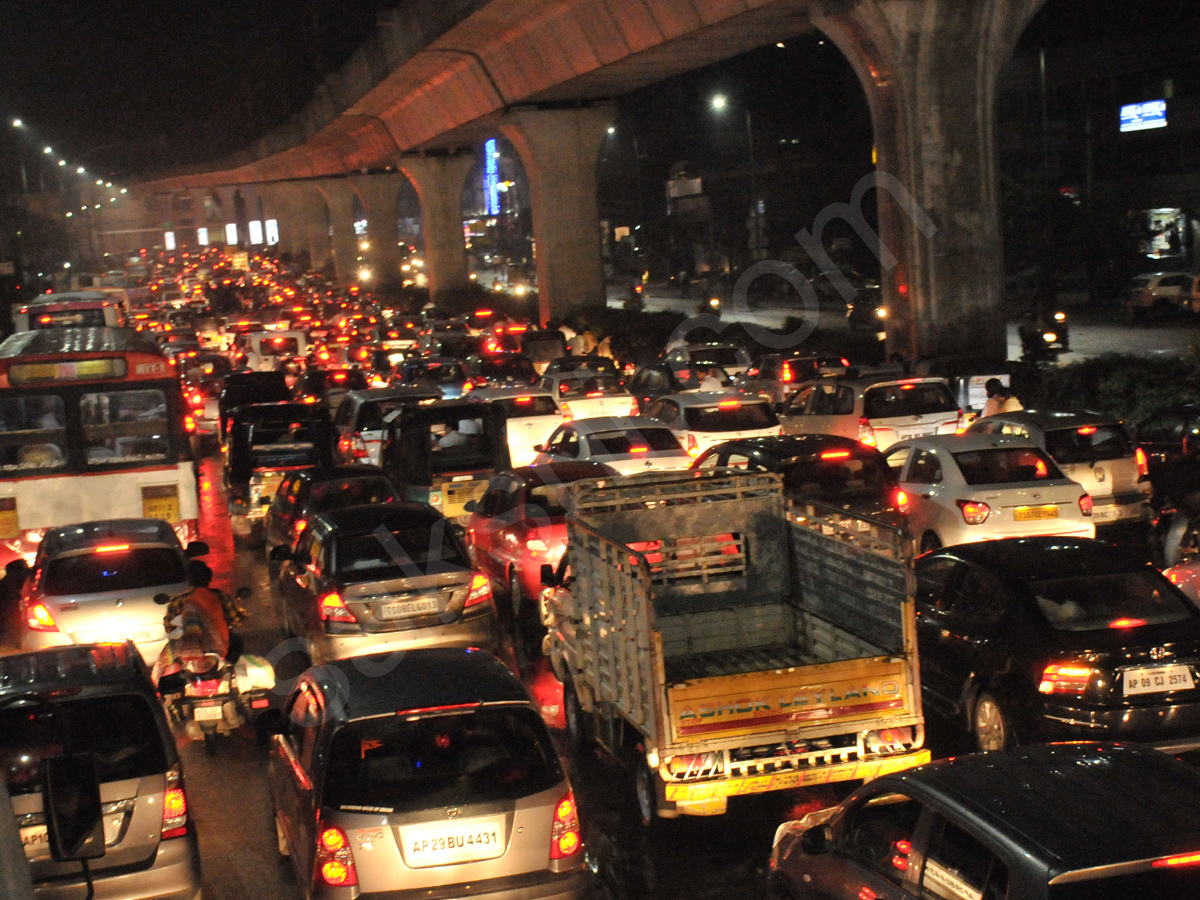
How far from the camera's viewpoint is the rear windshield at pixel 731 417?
20.6 m

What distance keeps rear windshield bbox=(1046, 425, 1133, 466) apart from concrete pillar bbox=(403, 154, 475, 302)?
183 feet

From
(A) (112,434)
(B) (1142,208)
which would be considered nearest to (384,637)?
(A) (112,434)

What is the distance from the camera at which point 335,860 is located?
6352mm

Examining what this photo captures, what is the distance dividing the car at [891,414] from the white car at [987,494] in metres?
4.91

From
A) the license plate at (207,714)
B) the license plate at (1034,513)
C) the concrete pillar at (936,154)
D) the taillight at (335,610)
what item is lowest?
A: the license plate at (207,714)

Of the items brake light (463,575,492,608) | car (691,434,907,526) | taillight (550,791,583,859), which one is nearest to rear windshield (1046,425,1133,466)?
car (691,434,907,526)

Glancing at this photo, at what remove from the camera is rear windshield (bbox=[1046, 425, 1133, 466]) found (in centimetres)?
1630

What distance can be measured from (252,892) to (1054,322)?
3144 cm

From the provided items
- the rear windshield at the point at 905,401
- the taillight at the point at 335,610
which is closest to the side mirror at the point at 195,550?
the taillight at the point at 335,610

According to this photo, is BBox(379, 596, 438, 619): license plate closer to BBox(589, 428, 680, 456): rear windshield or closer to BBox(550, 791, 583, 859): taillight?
BBox(550, 791, 583, 859): taillight

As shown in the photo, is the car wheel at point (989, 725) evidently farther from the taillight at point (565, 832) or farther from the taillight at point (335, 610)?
the taillight at point (335, 610)

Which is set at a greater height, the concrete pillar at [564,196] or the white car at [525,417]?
the concrete pillar at [564,196]

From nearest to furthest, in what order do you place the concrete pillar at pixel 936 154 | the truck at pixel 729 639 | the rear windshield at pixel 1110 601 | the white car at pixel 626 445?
1. the truck at pixel 729 639
2. the rear windshield at pixel 1110 601
3. the white car at pixel 626 445
4. the concrete pillar at pixel 936 154

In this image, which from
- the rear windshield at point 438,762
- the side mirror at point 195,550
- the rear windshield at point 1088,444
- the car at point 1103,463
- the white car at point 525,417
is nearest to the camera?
the rear windshield at point 438,762
